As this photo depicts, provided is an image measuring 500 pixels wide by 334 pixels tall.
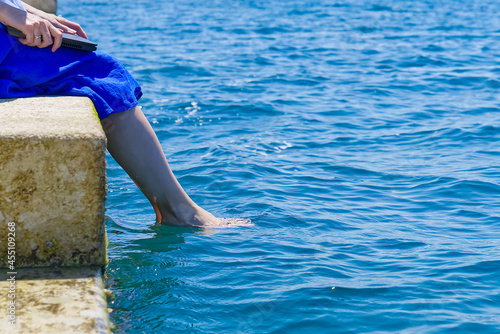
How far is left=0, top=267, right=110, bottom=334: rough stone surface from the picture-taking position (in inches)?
83.4

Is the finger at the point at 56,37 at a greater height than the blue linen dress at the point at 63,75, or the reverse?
the finger at the point at 56,37

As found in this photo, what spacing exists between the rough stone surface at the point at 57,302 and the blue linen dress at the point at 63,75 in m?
0.92

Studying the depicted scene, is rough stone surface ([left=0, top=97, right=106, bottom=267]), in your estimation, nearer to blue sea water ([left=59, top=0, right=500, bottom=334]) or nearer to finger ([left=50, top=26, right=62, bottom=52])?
blue sea water ([left=59, top=0, right=500, bottom=334])

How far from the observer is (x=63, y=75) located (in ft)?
10.5

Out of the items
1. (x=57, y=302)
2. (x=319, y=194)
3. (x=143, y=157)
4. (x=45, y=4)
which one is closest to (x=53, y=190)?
(x=57, y=302)

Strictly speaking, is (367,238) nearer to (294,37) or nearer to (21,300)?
(21,300)

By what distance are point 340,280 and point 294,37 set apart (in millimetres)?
12280

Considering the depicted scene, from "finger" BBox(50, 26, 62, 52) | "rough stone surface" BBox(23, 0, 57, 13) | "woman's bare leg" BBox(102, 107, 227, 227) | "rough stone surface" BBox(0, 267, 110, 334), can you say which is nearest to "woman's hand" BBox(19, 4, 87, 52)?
"finger" BBox(50, 26, 62, 52)

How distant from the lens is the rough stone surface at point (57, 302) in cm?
212

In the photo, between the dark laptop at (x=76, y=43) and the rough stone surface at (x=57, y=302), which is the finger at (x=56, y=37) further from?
the rough stone surface at (x=57, y=302)

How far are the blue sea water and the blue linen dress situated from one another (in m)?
0.88

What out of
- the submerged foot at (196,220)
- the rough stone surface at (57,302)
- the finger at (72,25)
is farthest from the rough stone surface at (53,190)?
the submerged foot at (196,220)

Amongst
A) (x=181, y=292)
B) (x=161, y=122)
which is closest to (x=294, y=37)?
(x=161, y=122)

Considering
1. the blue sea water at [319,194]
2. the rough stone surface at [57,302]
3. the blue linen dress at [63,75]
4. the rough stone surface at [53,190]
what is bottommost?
the blue sea water at [319,194]
